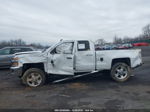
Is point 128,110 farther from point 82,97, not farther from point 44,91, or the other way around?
point 44,91

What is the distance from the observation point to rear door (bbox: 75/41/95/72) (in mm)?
6984

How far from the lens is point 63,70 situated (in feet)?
22.8

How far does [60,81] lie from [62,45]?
5.53 ft

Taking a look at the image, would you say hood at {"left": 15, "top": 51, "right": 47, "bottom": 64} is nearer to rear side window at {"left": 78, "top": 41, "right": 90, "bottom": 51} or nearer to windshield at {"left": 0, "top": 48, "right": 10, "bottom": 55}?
rear side window at {"left": 78, "top": 41, "right": 90, "bottom": 51}

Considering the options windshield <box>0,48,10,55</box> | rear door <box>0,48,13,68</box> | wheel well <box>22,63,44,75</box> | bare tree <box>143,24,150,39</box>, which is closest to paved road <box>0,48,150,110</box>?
wheel well <box>22,63,44,75</box>

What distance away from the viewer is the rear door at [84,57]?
6984mm

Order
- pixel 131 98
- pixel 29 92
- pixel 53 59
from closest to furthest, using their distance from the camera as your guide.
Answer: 1. pixel 131 98
2. pixel 29 92
3. pixel 53 59

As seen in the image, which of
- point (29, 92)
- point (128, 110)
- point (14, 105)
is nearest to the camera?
point (128, 110)

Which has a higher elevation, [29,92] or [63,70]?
[63,70]

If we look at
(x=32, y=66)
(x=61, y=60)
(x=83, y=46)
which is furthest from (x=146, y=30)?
(x=32, y=66)

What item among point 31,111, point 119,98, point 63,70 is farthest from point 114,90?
point 31,111

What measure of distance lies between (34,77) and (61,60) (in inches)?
53.4

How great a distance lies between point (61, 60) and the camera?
6.88 m

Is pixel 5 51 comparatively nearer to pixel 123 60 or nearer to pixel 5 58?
pixel 5 58
